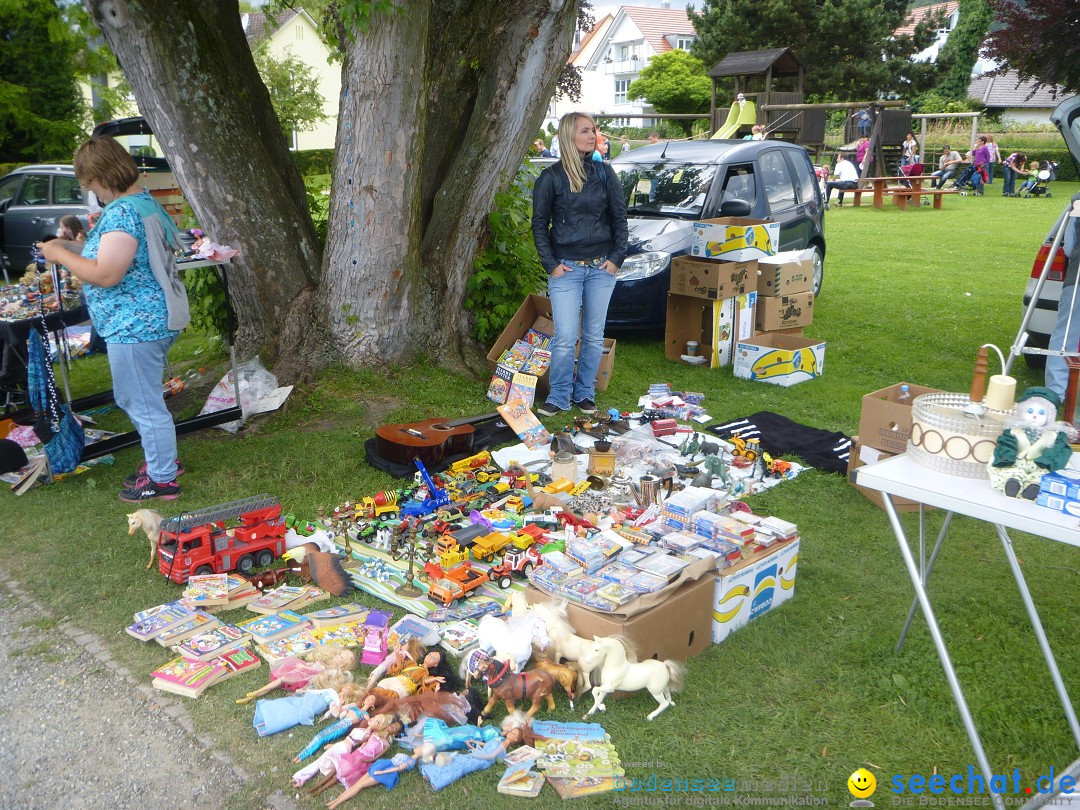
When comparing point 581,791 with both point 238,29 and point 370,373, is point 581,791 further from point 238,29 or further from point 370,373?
point 238,29

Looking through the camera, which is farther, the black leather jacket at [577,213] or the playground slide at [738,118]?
the playground slide at [738,118]

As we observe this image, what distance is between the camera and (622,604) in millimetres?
3102

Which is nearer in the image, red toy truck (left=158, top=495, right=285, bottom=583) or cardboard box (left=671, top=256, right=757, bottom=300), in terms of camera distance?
red toy truck (left=158, top=495, right=285, bottom=583)

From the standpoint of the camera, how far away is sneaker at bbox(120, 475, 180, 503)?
4.88 m

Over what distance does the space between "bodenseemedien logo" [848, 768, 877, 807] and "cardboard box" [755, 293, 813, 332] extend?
5.48 meters

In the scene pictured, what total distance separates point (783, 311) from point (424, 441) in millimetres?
4001

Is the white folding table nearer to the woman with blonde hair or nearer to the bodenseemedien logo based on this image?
the bodenseemedien logo

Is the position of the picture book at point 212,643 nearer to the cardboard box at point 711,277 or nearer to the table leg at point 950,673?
the table leg at point 950,673

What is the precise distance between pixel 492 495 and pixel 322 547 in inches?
40.2

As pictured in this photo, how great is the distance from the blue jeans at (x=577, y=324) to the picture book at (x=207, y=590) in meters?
3.10

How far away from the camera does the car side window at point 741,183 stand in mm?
8453

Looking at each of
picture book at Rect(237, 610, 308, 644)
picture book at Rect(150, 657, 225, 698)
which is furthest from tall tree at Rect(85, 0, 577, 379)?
picture book at Rect(150, 657, 225, 698)

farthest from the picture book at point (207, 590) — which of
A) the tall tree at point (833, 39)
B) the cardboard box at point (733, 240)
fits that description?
the tall tree at point (833, 39)

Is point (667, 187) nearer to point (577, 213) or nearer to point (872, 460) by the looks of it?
point (577, 213)
